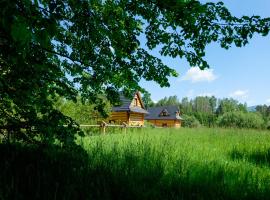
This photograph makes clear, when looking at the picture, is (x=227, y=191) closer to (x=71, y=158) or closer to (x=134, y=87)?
(x=134, y=87)

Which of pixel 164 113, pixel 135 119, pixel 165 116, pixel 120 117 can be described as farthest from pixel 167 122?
pixel 120 117

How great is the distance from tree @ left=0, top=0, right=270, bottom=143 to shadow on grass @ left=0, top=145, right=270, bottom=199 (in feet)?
1.92

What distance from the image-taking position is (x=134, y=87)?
4.50 meters

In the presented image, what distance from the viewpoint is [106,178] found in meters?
4.18

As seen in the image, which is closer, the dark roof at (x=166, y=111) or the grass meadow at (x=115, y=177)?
the grass meadow at (x=115, y=177)

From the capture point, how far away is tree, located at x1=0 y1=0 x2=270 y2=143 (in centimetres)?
332

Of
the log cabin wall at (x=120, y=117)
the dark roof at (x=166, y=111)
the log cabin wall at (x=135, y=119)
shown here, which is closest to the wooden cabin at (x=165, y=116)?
the dark roof at (x=166, y=111)

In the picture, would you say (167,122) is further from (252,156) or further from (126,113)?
(252,156)

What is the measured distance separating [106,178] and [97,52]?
192 centimetres

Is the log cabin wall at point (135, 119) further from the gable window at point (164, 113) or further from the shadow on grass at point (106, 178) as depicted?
the shadow on grass at point (106, 178)

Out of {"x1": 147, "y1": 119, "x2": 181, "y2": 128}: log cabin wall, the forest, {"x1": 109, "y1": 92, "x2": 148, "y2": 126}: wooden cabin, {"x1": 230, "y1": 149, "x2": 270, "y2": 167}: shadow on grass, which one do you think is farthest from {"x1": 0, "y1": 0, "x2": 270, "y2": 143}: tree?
{"x1": 147, "y1": 119, "x2": 181, "y2": 128}: log cabin wall

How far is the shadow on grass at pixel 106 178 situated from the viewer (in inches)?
141

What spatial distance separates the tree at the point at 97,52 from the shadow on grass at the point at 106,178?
Result: 0.59m

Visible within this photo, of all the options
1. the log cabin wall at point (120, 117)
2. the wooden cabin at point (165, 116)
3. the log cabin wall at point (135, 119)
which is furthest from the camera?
the wooden cabin at point (165, 116)
